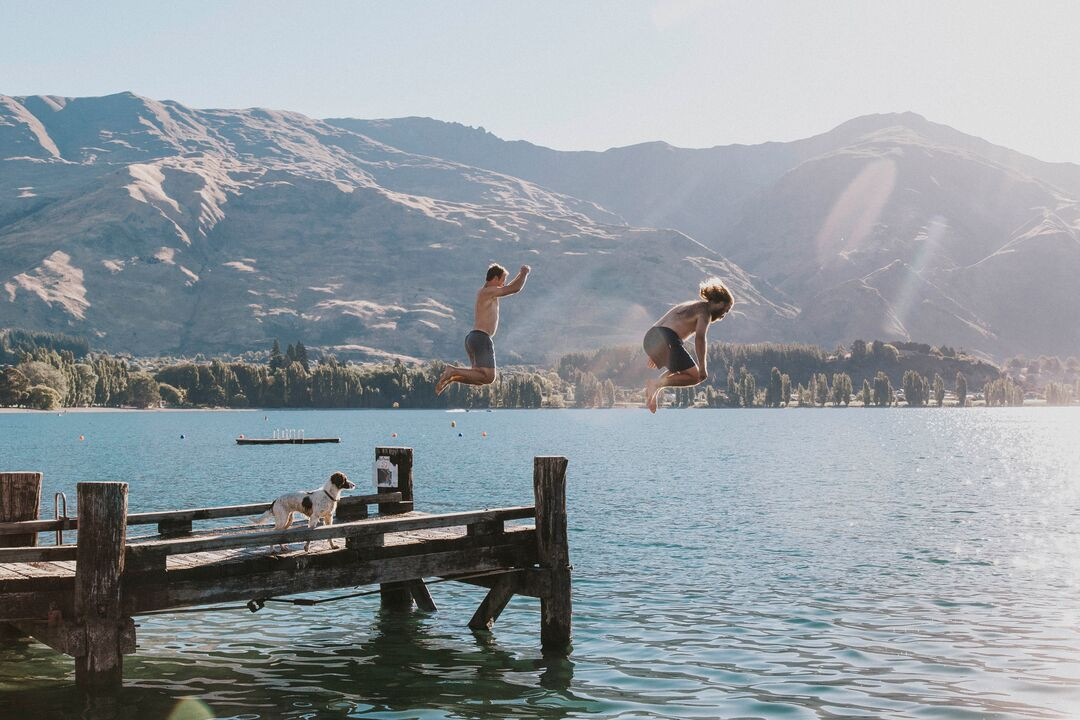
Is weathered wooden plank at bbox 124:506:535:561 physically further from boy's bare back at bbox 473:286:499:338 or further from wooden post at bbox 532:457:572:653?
boy's bare back at bbox 473:286:499:338

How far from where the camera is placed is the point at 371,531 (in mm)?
20172

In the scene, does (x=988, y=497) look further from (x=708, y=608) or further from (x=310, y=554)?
(x=310, y=554)

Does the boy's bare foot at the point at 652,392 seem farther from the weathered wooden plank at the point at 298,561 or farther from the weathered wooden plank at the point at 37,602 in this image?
the weathered wooden plank at the point at 37,602

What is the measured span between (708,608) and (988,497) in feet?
180

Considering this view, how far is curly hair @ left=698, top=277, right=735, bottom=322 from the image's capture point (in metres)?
15.0

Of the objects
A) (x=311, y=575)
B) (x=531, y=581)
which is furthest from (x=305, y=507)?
(x=531, y=581)

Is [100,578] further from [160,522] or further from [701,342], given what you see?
[701,342]

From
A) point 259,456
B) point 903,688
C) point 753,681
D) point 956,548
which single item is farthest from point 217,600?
point 259,456

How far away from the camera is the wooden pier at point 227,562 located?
17125 millimetres

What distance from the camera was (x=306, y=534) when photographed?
19062 millimetres

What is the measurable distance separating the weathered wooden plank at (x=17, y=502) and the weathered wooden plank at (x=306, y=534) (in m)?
4.67

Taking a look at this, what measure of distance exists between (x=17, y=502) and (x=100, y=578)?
624cm

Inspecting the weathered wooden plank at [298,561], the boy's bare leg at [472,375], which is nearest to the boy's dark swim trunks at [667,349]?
the boy's bare leg at [472,375]

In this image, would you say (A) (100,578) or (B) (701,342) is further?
(A) (100,578)
